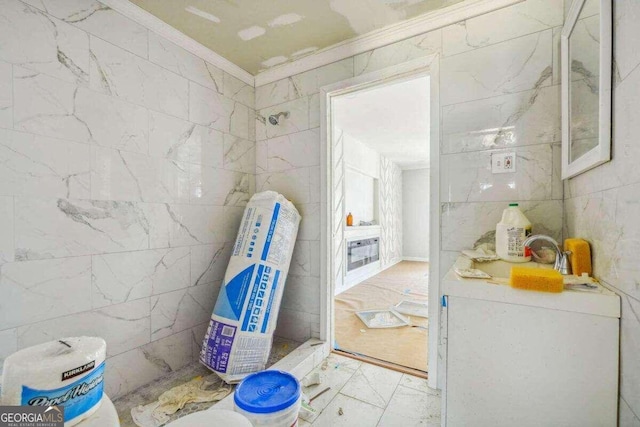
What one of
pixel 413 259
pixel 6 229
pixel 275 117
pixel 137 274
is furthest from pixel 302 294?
pixel 413 259

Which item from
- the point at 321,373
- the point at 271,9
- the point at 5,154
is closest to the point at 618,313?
the point at 321,373

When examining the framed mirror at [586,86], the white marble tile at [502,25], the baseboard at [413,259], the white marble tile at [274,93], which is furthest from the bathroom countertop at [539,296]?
the baseboard at [413,259]

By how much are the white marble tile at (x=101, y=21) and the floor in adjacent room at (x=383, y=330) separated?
2.60 m

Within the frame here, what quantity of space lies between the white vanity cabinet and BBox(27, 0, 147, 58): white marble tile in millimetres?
2182

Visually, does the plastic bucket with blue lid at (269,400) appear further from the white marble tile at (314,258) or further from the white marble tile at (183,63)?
the white marble tile at (183,63)

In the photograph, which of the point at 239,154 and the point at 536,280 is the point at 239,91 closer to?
the point at 239,154

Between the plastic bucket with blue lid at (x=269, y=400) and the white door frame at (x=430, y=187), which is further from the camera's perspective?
the white door frame at (x=430, y=187)

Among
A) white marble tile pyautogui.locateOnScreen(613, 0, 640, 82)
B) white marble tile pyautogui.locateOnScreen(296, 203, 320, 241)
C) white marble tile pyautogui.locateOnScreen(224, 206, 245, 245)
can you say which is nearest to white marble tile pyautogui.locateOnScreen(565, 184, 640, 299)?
white marble tile pyautogui.locateOnScreen(613, 0, 640, 82)

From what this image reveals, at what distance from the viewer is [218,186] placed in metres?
2.15

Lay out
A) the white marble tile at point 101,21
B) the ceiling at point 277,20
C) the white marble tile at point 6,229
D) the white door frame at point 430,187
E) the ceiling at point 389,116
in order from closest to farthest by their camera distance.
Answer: the white marble tile at point 6,229, the white marble tile at point 101,21, the ceiling at point 277,20, the white door frame at point 430,187, the ceiling at point 389,116

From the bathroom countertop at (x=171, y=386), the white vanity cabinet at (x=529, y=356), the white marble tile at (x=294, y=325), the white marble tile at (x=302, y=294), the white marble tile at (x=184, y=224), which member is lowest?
the bathroom countertop at (x=171, y=386)

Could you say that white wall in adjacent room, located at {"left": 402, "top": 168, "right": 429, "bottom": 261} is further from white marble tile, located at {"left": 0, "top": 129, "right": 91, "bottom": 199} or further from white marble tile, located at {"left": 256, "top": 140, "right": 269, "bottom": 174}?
white marble tile, located at {"left": 0, "top": 129, "right": 91, "bottom": 199}

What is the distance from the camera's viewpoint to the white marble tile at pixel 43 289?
1.23m

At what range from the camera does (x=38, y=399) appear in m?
0.54
